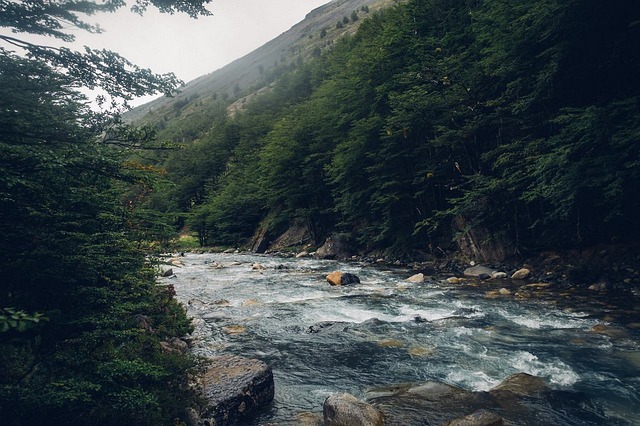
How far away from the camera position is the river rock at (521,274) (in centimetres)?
1647

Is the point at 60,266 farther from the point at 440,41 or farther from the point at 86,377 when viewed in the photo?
the point at 440,41

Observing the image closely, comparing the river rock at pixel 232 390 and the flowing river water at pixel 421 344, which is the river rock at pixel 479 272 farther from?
the river rock at pixel 232 390

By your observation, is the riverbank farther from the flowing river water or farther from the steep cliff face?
the steep cliff face

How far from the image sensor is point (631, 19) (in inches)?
494

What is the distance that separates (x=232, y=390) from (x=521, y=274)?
14599 mm

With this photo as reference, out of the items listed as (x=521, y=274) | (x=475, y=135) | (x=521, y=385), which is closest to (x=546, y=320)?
(x=521, y=385)

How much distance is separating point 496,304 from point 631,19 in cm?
1074

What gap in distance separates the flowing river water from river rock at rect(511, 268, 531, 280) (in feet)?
8.70

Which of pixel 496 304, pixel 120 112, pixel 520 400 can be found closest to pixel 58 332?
pixel 120 112

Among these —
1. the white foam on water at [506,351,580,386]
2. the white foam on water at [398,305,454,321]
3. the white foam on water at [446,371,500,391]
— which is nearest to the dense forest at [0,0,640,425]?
the white foam on water at [446,371,500,391]

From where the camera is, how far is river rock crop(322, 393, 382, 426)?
19.0 feet

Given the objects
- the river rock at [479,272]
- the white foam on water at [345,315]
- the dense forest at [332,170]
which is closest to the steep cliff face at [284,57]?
the dense forest at [332,170]

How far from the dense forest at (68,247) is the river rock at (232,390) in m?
0.48

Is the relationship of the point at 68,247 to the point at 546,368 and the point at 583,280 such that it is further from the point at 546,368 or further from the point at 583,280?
the point at 583,280
